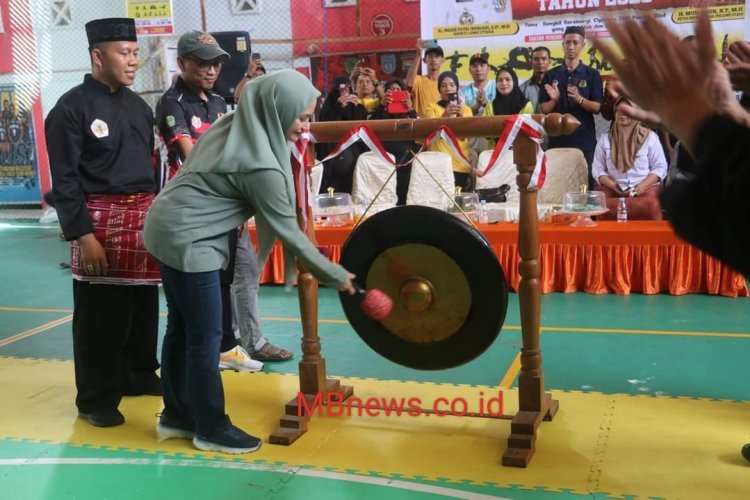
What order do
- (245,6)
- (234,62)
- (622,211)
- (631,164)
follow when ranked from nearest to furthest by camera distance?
1. (622,211)
2. (631,164)
3. (234,62)
4. (245,6)

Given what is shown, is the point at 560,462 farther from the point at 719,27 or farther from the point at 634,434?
the point at 719,27

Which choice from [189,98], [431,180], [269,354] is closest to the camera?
[189,98]

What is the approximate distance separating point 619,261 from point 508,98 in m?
2.25

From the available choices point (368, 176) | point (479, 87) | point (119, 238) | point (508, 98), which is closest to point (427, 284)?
point (119, 238)

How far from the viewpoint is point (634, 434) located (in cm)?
330

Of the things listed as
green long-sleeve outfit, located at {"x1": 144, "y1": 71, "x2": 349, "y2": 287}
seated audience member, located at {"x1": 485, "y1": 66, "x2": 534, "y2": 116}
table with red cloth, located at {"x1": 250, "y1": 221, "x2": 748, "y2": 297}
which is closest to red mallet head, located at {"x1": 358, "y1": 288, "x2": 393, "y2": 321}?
green long-sleeve outfit, located at {"x1": 144, "y1": 71, "x2": 349, "y2": 287}

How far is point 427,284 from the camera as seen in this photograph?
10.6 feet

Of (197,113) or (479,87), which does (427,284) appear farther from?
(479,87)

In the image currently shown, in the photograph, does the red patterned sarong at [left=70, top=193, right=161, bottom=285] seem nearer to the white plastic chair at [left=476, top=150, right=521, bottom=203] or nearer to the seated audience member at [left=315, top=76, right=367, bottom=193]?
the seated audience member at [left=315, top=76, right=367, bottom=193]

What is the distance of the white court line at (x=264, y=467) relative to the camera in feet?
9.45

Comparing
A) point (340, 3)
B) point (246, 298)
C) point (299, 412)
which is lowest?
point (299, 412)

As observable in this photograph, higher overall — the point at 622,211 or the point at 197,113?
the point at 197,113

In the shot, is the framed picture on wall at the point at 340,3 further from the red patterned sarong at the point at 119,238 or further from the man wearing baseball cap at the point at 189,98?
the red patterned sarong at the point at 119,238

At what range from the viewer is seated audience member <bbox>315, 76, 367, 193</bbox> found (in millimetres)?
7625
